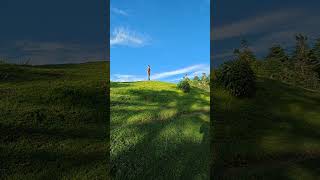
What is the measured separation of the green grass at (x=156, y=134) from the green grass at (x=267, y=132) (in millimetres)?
375

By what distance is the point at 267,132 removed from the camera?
8992 mm

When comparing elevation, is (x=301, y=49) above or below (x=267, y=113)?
above

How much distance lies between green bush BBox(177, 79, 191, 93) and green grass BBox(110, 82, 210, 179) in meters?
0.14

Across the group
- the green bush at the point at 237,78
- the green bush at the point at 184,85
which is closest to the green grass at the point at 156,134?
the green bush at the point at 184,85

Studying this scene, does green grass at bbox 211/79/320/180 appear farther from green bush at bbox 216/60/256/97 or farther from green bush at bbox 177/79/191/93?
green bush at bbox 177/79/191/93

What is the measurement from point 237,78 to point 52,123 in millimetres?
3892

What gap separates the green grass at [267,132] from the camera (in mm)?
7906

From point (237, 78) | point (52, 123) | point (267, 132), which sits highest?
point (237, 78)

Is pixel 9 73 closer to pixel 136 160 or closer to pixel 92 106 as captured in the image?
→ pixel 92 106

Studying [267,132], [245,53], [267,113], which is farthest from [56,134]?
[245,53]

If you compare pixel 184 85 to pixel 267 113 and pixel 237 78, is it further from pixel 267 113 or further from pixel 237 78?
pixel 267 113

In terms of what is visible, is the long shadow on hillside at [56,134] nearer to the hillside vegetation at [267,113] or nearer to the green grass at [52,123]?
the green grass at [52,123]

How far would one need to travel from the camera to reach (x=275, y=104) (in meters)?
9.45

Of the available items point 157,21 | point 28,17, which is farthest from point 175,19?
point 28,17
